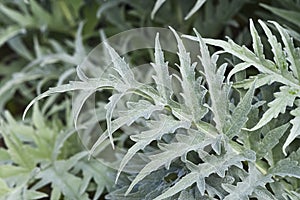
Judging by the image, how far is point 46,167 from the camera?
2.82 ft

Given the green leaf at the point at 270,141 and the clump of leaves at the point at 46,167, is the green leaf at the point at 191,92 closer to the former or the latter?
the green leaf at the point at 270,141

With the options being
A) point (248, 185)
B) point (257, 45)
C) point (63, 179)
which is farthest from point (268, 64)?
point (63, 179)

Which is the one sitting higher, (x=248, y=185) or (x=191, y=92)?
(x=191, y=92)

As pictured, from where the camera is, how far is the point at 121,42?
1.06 meters

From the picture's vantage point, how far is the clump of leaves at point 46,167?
2.63 ft

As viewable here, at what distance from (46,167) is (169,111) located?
0.91 feet

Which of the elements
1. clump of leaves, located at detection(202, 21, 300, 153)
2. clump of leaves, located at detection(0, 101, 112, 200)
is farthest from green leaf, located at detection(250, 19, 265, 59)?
clump of leaves, located at detection(0, 101, 112, 200)

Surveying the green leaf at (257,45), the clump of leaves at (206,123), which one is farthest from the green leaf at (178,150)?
the green leaf at (257,45)

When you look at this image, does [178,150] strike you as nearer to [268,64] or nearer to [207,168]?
[207,168]

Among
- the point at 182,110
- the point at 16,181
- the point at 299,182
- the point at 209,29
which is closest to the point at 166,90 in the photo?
the point at 182,110

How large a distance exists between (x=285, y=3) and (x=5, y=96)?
0.51m

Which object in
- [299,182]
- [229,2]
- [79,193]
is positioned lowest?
[299,182]

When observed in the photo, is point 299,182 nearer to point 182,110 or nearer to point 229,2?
point 182,110

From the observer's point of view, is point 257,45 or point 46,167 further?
point 46,167
